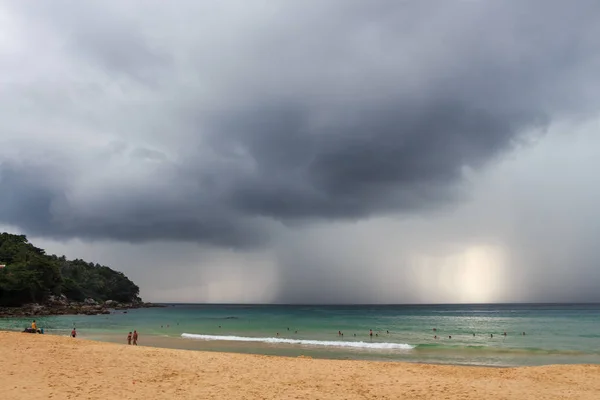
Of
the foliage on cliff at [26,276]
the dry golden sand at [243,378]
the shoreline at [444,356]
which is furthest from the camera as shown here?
the foliage on cliff at [26,276]

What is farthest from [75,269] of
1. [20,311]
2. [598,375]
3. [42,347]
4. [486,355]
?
[598,375]

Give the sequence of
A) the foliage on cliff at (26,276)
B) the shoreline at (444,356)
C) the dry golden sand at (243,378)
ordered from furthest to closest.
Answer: the foliage on cliff at (26,276), the shoreline at (444,356), the dry golden sand at (243,378)

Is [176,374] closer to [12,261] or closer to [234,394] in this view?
[234,394]

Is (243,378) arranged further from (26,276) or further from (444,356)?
(26,276)

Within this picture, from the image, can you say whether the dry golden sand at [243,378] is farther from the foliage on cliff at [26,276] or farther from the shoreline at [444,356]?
the foliage on cliff at [26,276]

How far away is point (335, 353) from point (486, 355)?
1331 cm

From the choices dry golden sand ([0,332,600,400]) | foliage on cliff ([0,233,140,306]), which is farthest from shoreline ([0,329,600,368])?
foliage on cliff ([0,233,140,306])

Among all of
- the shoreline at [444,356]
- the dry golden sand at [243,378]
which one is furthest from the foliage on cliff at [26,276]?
the dry golden sand at [243,378]

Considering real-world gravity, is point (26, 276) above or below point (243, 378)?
above

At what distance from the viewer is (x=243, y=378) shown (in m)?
18.1

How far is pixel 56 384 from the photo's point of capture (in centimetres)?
1518

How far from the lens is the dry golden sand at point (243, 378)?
49.4 ft

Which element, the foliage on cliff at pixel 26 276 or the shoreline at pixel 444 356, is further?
the foliage on cliff at pixel 26 276

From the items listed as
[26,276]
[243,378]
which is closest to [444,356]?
[243,378]
